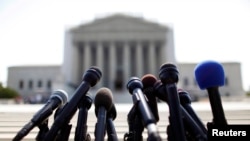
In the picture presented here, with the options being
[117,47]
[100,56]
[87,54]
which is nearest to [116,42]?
[117,47]

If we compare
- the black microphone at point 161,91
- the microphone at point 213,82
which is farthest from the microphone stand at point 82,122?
the microphone at point 213,82

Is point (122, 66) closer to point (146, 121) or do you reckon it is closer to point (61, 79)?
point (61, 79)

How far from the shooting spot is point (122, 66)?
45.6 m

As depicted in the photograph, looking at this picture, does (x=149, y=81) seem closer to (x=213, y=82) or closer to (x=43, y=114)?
(x=213, y=82)

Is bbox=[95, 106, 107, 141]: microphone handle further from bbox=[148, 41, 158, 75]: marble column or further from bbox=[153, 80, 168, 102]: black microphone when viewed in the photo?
bbox=[148, 41, 158, 75]: marble column

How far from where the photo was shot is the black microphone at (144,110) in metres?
1.15

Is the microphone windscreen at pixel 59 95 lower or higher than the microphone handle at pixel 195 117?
higher

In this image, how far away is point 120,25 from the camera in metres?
44.5

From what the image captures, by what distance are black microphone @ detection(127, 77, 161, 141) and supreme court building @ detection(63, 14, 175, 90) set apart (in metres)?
41.1

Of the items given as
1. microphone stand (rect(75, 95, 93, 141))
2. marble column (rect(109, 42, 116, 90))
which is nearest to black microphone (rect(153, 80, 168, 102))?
microphone stand (rect(75, 95, 93, 141))

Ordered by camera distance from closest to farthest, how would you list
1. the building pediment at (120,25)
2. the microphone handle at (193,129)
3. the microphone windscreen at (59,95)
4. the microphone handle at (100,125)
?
1. the microphone handle at (193,129)
2. the microphone handle at (100,125)
3. the microphone windscreen at (59,95)
4. the building pediment at (120,25)

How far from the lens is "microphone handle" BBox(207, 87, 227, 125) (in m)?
1.43

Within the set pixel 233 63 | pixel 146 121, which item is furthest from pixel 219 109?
pixel 233 63

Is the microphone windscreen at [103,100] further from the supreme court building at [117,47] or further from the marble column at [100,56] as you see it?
the marble column at [100,56]
